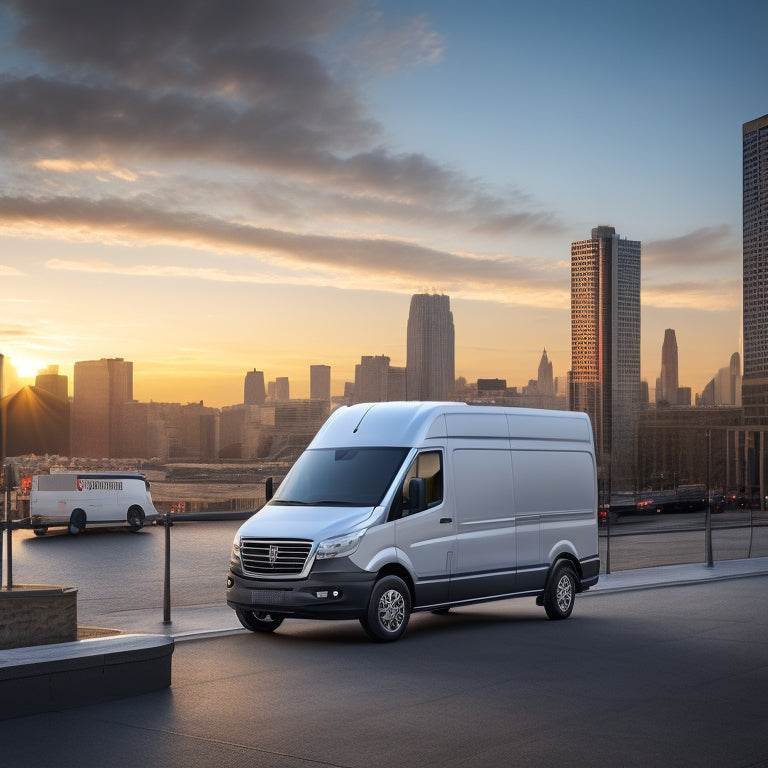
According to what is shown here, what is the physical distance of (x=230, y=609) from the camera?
16375mm

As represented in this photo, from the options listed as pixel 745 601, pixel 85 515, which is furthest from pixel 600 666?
pixel 85 515

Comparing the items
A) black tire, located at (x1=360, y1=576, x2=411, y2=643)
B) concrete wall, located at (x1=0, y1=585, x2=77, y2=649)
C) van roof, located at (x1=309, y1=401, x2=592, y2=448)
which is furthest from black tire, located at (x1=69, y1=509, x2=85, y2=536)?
concrete wall, located at (x1=0, y1=585, x2=77, y2=649)

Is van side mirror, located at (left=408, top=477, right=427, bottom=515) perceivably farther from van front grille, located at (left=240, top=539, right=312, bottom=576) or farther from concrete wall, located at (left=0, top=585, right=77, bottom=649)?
concrete wall, located at (left=0, top=585, right=77, bottom=649)

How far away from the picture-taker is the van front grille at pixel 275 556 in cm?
1305

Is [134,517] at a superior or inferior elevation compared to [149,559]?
superior

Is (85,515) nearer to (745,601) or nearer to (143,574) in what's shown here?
(143,574)

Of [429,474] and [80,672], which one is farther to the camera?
[429,474]

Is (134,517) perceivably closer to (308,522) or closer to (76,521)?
(76,521)

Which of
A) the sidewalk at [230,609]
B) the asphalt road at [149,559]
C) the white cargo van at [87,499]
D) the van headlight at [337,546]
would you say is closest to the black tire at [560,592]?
the sidewalk at [230,609]

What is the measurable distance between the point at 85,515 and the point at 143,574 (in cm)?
1723

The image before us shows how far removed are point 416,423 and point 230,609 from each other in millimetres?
4232

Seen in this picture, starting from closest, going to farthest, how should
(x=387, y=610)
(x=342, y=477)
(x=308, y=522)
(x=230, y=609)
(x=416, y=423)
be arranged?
1. (x=387, y=610)
2. (x=308, y=522)
3. (x=342, y=477)
4. (x=416, y=423)
5. (x=230, y=609)

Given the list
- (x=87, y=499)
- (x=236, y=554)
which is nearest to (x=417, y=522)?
(x=236, y=554)

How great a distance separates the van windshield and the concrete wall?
4593 millimetres
